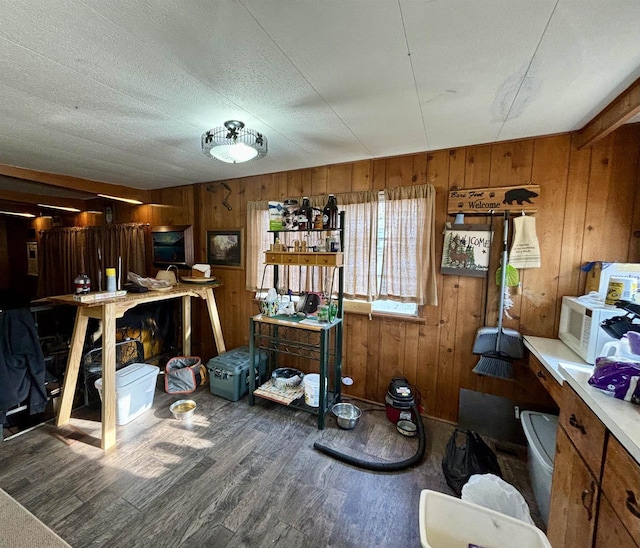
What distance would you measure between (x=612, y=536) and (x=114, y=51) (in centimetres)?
258

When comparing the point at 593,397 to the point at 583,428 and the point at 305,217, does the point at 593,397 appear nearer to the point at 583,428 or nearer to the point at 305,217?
the point at 583,428

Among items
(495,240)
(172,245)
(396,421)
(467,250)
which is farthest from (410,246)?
(172,245)

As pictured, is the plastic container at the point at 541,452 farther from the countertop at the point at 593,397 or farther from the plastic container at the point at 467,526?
the plastic container at the point at 467,526

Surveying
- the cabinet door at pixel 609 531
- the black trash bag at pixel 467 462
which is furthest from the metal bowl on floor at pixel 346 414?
the cabinet door at pixel 609 531

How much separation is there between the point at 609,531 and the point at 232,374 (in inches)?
99.2

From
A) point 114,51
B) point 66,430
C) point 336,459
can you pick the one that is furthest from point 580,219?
point 66,430

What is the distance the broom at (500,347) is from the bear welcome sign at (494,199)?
0.09 m

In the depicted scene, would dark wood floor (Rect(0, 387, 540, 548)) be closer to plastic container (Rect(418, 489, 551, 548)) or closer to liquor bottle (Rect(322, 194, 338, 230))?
plastic container (Rect(418, 489, 551, 548))

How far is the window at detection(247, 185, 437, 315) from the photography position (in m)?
2.34

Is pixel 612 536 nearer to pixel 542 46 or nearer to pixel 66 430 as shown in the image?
pixel 542 46

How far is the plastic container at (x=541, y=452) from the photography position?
1483 millimetres

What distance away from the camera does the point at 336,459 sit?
6.43 feet

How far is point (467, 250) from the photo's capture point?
7.18 ft

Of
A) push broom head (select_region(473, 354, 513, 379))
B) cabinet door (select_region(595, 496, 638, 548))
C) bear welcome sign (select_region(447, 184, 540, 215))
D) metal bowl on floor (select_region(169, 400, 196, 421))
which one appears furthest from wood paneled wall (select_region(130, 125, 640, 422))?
metal bowl on floor (select_region(169, 400, 196, 421))
